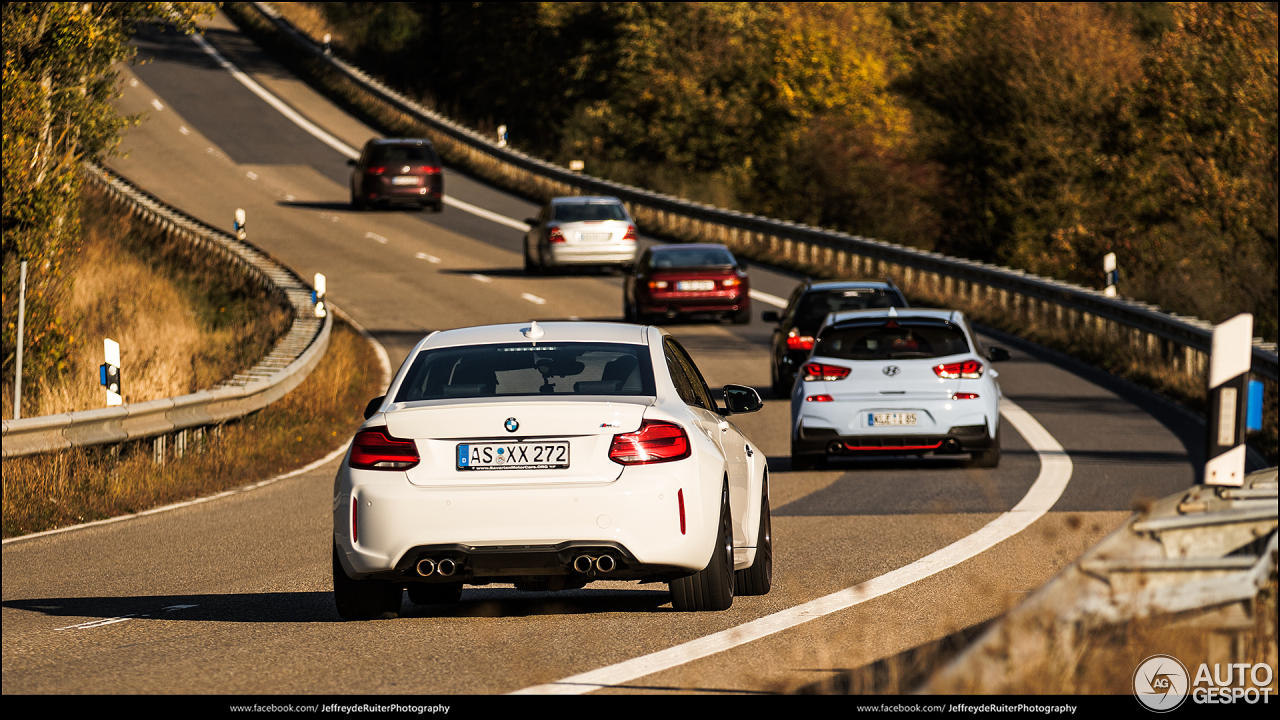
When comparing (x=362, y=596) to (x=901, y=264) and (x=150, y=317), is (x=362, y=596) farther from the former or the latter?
(x=901, y=264)

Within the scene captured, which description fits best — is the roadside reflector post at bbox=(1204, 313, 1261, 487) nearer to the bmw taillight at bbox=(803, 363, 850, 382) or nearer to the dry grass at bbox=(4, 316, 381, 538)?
the dry grass at bbox=(4, 316, 381, 538)

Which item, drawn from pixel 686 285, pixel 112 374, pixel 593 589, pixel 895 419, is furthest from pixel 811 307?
pixel 593 589

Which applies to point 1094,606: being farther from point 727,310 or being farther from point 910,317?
point 727,310

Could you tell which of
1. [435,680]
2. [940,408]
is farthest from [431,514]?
[940,408]

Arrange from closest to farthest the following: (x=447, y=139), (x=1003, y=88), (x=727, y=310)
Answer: (x=727, y=310)
(x=1003, y=88)
(x=447, y=139)

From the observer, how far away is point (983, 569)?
1007 cm

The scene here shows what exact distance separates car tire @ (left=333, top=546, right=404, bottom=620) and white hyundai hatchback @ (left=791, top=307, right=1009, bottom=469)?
8035 mm

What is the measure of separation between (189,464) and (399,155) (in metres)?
30.3

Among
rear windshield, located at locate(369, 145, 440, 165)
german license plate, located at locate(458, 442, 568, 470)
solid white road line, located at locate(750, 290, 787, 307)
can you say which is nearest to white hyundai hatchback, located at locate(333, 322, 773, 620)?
german license plate, located at locate(458, 442, 568, 470)

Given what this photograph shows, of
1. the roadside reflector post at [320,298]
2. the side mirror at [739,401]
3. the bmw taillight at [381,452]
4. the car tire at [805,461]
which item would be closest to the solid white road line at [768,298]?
the roadside reflector post at [320,298]

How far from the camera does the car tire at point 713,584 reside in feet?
27.5

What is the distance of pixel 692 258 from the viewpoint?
29562 mm

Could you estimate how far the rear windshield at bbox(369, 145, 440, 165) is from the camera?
4544cm

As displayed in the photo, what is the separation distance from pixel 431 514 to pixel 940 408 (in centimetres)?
890
